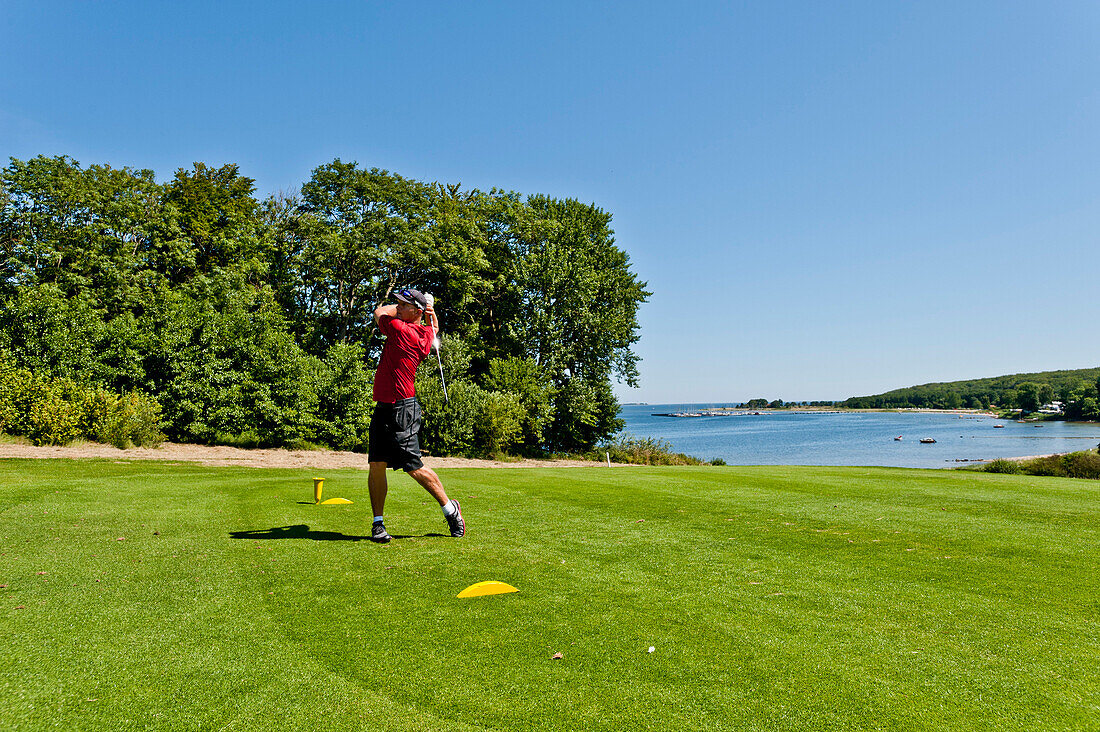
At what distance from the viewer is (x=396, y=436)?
6172 millimetres

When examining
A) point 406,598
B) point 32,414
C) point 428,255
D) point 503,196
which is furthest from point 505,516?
point 503,196

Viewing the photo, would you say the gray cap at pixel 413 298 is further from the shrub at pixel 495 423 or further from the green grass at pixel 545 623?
the shrub at pixel 495 423

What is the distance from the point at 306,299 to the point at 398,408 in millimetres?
30965

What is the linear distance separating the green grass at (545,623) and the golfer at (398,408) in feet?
1.98

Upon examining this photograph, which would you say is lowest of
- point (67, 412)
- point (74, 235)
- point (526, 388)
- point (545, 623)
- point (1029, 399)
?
point (545, 623)

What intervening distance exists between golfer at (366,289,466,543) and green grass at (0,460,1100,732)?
1.98 ft

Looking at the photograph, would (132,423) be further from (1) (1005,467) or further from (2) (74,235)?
(1) (1005,467)

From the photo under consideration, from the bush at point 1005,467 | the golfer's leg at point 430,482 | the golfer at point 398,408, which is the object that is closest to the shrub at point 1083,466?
the bush at point 1005,467

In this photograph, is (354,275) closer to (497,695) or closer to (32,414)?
(32,414)

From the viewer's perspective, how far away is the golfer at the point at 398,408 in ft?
20.2

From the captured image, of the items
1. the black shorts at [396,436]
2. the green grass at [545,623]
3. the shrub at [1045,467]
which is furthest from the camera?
the shrub at [1045,467]

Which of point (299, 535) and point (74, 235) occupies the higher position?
point (74, 235)

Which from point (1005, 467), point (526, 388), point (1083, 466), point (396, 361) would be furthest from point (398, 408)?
point (526, 388)

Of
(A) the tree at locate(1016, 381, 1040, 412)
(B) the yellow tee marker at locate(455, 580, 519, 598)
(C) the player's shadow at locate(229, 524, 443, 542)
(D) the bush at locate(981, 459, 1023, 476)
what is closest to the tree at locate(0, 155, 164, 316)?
(C) the player's shadow at locate(229, 524, 443, 542)
